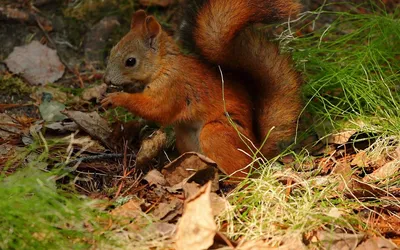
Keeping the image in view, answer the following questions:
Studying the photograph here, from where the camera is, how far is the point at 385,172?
3.33 metres

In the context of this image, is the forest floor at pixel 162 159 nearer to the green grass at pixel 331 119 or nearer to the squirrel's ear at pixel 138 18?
the green grass at pixel 331 119

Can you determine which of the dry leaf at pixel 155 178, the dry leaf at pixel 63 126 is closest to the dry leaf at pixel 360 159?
the dry leaf at pixel 155 178

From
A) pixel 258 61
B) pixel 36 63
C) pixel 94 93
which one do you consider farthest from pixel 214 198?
pixel 36 63

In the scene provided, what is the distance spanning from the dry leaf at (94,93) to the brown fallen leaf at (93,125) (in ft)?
1.42

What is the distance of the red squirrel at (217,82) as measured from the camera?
11.3 ft

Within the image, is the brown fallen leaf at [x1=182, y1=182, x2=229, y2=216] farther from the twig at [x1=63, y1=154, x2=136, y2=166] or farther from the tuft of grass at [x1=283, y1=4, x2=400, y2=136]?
the tuft of grass at [x1=283, y1=4, x2=400, y2=136]

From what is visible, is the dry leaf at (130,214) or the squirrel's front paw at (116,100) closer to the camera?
the dry leaf at (130,214)

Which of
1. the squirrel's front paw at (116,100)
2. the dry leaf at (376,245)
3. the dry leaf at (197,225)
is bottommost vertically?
the dry leaf at (376,245)

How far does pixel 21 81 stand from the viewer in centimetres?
436

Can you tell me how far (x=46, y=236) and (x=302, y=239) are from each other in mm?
1024

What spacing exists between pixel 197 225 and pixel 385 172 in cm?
120

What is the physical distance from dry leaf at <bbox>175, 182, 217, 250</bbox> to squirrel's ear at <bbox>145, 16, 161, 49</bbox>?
122 cm

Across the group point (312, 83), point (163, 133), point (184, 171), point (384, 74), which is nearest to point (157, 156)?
point (163, 133)

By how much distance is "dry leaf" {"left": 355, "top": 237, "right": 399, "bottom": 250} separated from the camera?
2.75 m
